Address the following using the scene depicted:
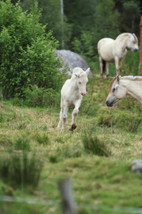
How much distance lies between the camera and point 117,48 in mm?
18812

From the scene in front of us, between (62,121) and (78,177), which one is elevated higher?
(78,177)

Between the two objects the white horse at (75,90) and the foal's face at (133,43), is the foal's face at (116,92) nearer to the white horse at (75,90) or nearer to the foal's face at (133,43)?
the white horse at (75,90)

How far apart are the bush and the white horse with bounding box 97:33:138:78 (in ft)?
16.1

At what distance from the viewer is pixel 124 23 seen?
128 ft

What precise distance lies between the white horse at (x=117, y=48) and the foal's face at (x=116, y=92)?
7.49 m

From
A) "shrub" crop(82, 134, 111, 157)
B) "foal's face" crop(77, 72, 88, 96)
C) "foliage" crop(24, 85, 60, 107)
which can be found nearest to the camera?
"shrub" crop(82, 134, 111, 157)

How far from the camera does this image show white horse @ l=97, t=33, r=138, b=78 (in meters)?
18.3

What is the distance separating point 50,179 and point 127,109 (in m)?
8.70

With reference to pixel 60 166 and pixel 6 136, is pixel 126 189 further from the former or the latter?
pixel 6 136

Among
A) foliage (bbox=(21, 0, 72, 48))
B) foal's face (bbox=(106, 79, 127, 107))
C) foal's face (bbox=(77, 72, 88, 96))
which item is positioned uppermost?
foliage (bbox=(21, 0, 72, 48))

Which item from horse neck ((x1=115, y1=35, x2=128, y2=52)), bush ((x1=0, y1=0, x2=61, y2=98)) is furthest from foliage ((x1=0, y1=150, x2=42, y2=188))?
horse neck ((x1=115, y1=35, x2=128, y2=52))

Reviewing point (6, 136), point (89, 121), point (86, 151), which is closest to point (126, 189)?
point (86, 151)

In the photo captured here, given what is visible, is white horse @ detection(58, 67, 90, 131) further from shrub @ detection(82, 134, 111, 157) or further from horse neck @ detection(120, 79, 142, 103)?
shrub @ detection(82, 134, 111, 157)

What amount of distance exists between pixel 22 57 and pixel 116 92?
4404 mm
